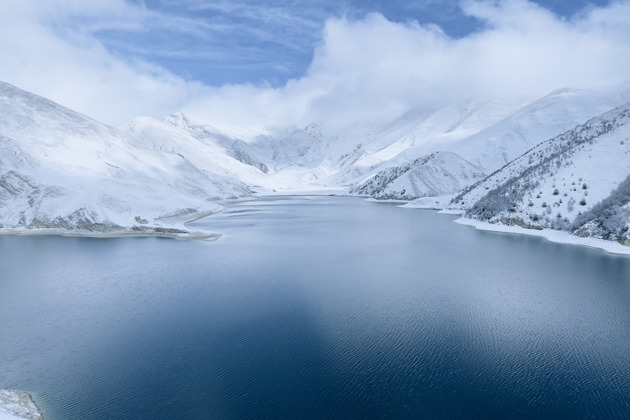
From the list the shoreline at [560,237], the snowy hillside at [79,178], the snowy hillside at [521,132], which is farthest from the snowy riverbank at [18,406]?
the snowy hillside at [521,132]

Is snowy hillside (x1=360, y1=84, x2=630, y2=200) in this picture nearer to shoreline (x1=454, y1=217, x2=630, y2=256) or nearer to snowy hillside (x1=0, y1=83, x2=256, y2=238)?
shoreline (x1=454, y1=217, x2=630, y2=256)

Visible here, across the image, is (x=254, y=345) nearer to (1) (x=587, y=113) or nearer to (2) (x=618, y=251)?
(2) (x=618, y=251)

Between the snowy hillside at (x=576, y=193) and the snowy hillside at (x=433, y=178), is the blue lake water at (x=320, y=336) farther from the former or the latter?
the snowy hillside at (x=433, y=178)

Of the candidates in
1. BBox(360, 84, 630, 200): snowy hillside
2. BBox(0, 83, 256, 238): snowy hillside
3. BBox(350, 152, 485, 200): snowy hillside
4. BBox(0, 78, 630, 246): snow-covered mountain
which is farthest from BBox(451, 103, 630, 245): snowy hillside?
BBox(360, 84, 630, 200): snowy hillside

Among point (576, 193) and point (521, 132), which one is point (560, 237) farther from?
point (521, 132)

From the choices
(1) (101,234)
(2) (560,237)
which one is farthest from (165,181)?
(2) (560,237)
